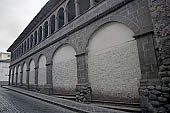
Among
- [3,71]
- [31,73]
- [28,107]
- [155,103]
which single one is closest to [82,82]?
[28,107]

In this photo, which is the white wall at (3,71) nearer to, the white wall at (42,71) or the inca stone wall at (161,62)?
the white wall at (42,71)

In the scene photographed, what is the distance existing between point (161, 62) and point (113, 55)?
2.60m

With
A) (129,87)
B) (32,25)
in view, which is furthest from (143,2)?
(32,25)

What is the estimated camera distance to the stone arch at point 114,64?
5.88 meters

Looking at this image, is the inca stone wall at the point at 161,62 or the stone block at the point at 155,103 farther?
the stone block at the point at 155,103

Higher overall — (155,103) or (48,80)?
(48,80)

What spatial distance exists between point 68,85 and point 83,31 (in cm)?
396

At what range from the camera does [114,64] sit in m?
6.71

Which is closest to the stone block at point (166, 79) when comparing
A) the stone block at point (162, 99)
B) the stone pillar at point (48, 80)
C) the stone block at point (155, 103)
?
the stone block at point (162, 99)

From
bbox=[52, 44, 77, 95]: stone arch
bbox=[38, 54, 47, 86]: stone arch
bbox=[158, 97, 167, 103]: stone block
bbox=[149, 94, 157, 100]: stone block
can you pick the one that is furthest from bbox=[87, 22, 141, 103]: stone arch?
bbox=[38, 54, 47, 86]: stone arch

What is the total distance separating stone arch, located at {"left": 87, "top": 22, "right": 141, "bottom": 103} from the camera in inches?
231

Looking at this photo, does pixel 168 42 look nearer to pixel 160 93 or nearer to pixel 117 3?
pixel 160 93

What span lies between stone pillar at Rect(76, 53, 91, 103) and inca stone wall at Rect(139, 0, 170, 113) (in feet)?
11.4

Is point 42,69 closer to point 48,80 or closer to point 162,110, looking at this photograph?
point 48,80
